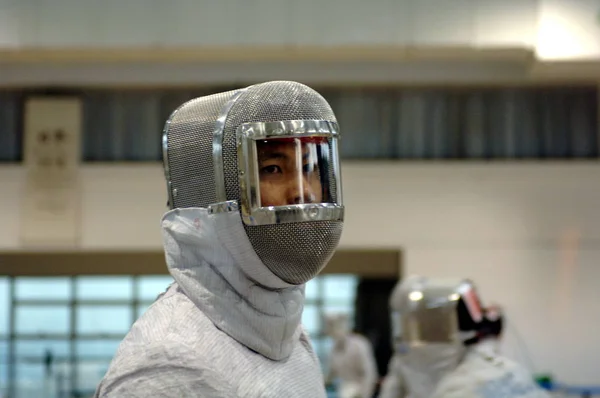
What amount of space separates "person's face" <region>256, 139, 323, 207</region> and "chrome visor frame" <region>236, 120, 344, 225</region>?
22 mm

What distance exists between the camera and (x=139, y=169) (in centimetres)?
1186

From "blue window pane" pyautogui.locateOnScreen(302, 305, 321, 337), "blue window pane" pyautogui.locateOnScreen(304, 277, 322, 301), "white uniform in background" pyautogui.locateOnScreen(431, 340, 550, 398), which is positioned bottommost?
"blue window pane" pyautogui.locateOnScreen(302, 305, 321, 337)

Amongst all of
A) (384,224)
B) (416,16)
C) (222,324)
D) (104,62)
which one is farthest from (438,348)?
(104,62)

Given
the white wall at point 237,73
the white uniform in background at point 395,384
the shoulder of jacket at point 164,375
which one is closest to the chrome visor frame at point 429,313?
the white uniform in background at point 395,384

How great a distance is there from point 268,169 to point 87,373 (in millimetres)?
11182

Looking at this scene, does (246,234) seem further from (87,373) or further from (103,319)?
(87,373)

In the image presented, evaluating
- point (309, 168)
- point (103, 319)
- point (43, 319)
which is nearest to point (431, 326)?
point (309, 168)

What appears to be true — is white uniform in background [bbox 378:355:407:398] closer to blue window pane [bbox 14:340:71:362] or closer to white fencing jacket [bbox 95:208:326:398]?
white fencing jacket [bbox 95:208:326:398]

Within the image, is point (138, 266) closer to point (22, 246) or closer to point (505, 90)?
point (22, 246)

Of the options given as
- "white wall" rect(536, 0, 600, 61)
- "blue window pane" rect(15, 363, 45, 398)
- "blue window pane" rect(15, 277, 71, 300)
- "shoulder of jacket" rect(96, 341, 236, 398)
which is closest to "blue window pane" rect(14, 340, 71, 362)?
"blue window pane" rect(15, 363, 45, 398)

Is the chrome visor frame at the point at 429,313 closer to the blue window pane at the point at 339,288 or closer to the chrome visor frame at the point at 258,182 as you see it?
the chrome visor frame at the point at 258,182

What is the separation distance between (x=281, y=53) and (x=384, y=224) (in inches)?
104

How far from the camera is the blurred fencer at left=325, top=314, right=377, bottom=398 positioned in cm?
1031

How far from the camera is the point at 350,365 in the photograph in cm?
1054
